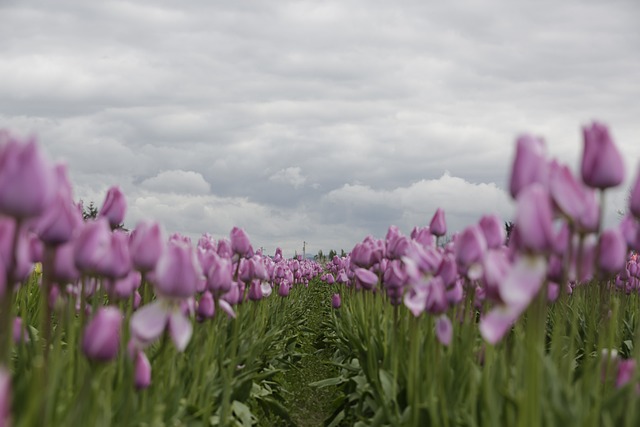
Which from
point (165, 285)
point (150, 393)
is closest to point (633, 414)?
point (165, 285)

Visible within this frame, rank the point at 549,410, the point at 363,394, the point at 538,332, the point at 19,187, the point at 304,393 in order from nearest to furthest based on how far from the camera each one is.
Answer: the point at 19,187
the point at 538,332
the point at 549,410
the point at 363,394
the point at 304,393

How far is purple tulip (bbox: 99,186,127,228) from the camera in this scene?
12.4 ft

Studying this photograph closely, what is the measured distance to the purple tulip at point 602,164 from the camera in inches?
103

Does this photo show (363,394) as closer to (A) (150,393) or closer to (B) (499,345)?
(B) (499,345)

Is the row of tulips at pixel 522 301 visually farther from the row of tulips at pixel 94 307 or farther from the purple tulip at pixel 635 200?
the row of tulips at pixel 94 307

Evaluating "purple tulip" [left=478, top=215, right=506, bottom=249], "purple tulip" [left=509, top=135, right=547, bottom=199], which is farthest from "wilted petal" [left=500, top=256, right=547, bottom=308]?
"purple tulip" [left=478, top=215, right=506, bottom=249]

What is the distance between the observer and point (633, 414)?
291cm

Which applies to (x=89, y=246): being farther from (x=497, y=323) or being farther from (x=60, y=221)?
(x=497, y=323)

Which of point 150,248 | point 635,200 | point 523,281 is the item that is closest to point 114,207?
point 150,248

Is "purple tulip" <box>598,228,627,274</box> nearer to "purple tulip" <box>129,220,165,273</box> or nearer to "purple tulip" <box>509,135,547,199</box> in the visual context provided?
"purple tulip" <box>509,135,547,199</box>

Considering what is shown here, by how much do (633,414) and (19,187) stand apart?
250 cm

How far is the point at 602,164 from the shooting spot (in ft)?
8.61

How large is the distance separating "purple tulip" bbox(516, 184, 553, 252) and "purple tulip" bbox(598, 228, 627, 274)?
1.01 meters

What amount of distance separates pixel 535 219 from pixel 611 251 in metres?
1.09
